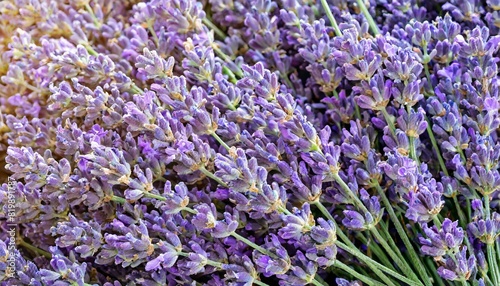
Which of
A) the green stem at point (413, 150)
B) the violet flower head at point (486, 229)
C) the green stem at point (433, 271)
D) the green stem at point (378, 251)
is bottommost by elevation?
the green stem at point (433, 271)

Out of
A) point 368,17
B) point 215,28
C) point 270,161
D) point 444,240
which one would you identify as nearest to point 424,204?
point 444,240

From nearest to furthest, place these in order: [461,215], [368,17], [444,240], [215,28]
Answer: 1. [444,240]
2. [461,215]
3. [368,17]
4. [215,28]

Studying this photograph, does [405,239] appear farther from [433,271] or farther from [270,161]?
[270,161]

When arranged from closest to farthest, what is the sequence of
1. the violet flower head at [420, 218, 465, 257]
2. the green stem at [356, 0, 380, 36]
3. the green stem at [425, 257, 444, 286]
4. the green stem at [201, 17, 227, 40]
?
1. the violet flower head at [420, 218, 465, 257]
2. the green stem at [425, 257, 444, 286]
3. the green stem at [356, 0, 380, 36]
4. the green stem at [201, 17, 227, 40]

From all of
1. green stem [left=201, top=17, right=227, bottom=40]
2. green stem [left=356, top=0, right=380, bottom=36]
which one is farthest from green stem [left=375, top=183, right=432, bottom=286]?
green stem [left=201, top=17, right=227, bottom=40]

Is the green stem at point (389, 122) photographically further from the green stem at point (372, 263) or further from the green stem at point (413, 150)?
the green stem at point (372, 263)

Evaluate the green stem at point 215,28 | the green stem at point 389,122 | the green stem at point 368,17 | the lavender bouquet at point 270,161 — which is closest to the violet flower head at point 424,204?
the lavender bouquet at point 270,161

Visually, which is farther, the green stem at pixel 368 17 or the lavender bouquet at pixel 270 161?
the green stem at pixel 368 17

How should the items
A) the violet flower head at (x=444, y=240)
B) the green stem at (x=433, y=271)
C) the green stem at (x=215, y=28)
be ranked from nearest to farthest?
1. the violet flower head at (x=444, y=240)
2. the green stem at (x=433, y=271)
3. the green stem at (x=215, y=28)

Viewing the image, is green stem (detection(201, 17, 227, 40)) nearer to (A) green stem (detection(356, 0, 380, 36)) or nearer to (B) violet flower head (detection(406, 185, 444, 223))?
(A) green stem (detection(356, 0, 380, 36))
